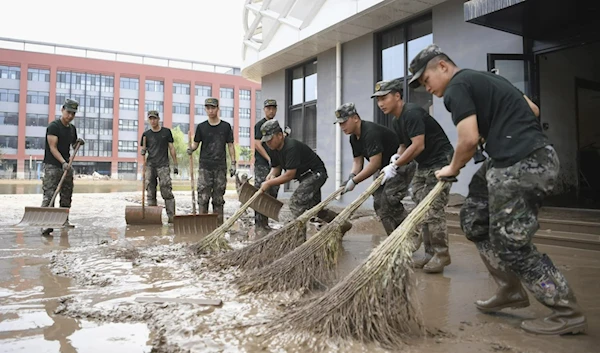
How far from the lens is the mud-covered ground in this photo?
206cm

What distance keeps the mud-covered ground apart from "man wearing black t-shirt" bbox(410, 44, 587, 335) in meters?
0.19

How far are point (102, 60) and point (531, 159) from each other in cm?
5434

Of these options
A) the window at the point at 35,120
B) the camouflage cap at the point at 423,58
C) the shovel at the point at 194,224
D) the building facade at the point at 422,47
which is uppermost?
the window at the point at 35,120

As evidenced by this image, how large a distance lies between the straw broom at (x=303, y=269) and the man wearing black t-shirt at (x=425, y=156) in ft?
2.97

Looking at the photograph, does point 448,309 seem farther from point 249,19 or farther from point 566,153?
point 249,19

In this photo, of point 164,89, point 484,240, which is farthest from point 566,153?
point 164,89

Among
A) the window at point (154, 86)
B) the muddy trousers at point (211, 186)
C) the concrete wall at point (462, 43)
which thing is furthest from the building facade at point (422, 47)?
the window at point (154, 86)

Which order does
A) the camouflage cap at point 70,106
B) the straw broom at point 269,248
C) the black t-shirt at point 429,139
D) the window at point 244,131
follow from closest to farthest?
the straw broom at point 269,248
the black t-shirt at point 429,139
the camouflage cap at point 70,106
the window at point 244,131

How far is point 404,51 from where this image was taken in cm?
841

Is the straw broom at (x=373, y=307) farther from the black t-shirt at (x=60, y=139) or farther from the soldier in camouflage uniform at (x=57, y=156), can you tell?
the black t-shirt at (x=60, y=139)

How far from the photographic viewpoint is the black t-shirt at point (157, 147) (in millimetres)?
7168

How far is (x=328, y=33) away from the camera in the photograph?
925cm

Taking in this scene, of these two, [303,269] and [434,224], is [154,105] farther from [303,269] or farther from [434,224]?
[303,269]

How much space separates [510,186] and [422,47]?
630 centimetres
